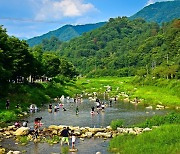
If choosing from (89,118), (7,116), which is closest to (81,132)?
(7,116)

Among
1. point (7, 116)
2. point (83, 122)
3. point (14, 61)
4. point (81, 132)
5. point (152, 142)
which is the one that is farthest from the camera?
point (14, 61)

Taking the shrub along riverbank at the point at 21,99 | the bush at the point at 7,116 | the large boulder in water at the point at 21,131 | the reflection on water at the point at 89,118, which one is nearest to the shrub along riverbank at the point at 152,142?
the large boulder in water at the point at 21,131

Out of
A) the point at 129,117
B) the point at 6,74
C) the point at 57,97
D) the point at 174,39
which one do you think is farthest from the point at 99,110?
the point at 174,39

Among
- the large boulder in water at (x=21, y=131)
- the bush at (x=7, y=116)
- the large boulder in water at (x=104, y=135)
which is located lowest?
the large boulder in water at (x=104, y=135)

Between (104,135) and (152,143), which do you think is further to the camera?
(104,135)

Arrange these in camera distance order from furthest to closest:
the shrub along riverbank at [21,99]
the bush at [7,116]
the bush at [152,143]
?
the shrub along riverbank at [21,99]
the bush at [7,116]
the bush at [152,143]

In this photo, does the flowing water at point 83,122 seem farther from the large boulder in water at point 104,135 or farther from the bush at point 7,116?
the bush at point 7,116

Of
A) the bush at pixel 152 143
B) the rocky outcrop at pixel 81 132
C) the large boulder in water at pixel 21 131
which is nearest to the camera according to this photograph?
the bush at pixel 152 143

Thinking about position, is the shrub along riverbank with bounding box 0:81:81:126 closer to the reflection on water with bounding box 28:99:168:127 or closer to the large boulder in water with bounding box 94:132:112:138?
the reflection on water with bounding box 28:99:168:127

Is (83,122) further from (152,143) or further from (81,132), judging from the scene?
(152,143)

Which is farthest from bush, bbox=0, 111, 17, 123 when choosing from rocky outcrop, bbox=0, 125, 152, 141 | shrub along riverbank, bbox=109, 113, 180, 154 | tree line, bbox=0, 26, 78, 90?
shrub along riverbank, bbox=109, 113, 180, 154

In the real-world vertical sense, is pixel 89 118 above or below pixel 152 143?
below

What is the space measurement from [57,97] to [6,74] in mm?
38469

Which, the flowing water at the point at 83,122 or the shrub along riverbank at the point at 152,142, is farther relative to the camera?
the flowing water at the point at 83,122
